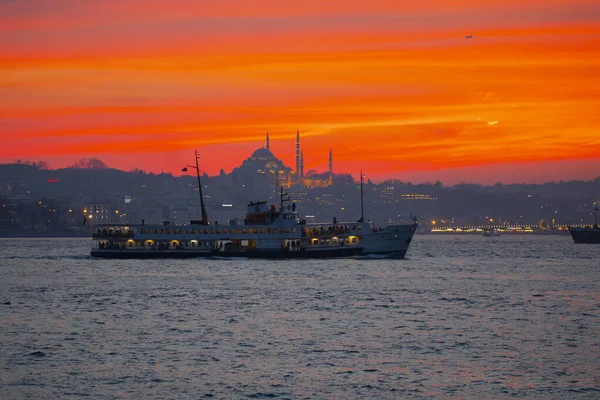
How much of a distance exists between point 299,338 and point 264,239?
60.4 meters

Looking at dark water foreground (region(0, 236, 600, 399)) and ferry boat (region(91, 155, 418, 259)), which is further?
ferry boat (region(91, 155, 418, 259))

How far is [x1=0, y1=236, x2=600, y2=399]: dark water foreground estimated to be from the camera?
3453 cm

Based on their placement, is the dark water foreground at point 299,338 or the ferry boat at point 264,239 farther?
the ferry boat at point 264,239

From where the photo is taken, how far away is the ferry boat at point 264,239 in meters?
104

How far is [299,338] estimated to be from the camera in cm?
4553

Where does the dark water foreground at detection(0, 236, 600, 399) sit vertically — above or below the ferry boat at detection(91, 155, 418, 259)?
below

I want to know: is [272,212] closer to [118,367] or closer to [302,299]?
[302,299]

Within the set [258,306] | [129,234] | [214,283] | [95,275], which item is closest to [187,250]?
[129,234]

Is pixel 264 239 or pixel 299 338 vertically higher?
pixel 264 239

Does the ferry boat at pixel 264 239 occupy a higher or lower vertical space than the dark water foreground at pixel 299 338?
higher

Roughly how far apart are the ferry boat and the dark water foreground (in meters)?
20.3

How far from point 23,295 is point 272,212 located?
3949 centimetres

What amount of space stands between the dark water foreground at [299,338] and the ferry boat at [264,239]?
2031 centimetres

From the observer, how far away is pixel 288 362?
3900 centimetres
